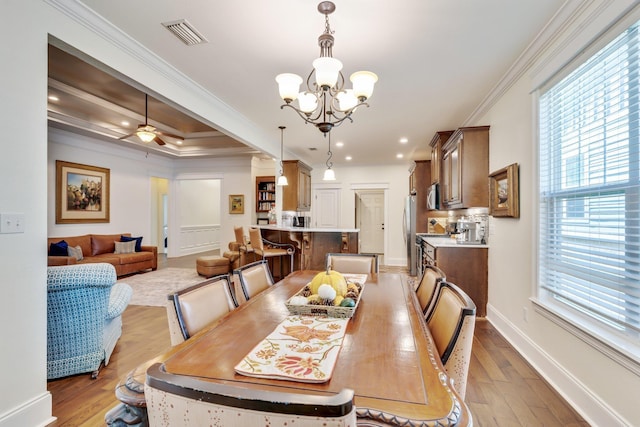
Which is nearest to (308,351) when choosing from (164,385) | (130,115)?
(164,385)

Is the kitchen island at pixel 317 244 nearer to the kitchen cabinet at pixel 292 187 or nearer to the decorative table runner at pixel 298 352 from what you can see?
the kitchen cabinet at pixel 292 187

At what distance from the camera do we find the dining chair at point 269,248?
4.68 m

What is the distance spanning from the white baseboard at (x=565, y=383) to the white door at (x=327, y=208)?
509 cm

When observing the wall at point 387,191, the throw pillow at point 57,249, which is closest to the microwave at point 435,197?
the wall at point 387,191

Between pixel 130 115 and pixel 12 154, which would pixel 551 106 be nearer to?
pixel 12 154

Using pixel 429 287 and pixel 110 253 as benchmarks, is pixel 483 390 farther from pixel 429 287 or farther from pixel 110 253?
pixel 110 253

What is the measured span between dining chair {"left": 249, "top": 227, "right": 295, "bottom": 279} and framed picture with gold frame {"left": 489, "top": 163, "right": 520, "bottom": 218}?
9.64 feet

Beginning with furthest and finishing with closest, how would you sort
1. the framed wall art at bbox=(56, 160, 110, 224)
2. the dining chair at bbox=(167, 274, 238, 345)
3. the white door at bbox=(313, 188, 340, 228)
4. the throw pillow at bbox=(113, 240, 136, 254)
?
the white door at bbox=(313, 188, 340, 228)
the throw pillow at bbox=(113, 240, 136, 254)
the framed wall art at bbox=(56, 160, 110, 224)
the dining chair at bbox=(167, 274, 238, 345)

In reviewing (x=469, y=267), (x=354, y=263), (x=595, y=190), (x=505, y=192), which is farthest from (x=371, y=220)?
(x=595, y=190)

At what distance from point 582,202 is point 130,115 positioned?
589cm

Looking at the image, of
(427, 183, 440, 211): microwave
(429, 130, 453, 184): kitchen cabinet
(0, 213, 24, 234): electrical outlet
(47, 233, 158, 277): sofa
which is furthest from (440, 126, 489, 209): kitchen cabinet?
(47, 233, 158, 277): sofa

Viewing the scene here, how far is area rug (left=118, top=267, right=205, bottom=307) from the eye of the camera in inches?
171

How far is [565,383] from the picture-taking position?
2041 mm

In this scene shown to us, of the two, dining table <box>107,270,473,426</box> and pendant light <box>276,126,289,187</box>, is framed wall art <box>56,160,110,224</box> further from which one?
dining table <box>107,270,473,426</box>
